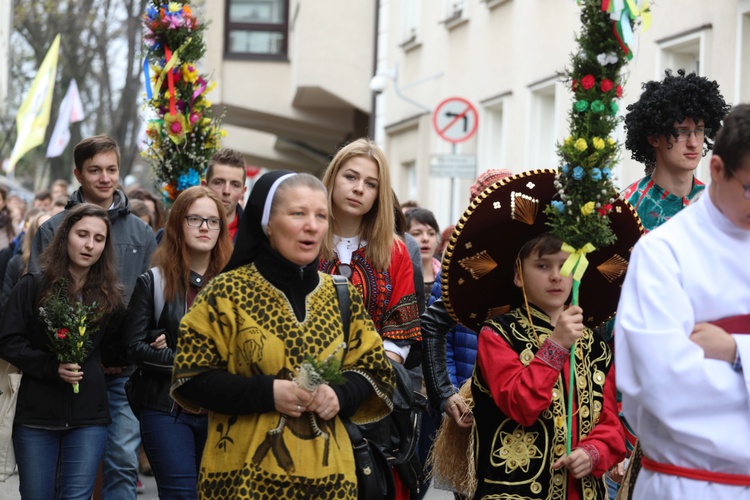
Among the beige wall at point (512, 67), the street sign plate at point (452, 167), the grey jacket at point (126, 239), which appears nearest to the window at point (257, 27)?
the beige wall at point (512, 67)

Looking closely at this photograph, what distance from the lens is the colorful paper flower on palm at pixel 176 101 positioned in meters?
9.78

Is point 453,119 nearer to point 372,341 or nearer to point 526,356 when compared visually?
point 526,356

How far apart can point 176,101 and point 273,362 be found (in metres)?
5.09

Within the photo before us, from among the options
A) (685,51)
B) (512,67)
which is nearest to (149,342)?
(685,51)

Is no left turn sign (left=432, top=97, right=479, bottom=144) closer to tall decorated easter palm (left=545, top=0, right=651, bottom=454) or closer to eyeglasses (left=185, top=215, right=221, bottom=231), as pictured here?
eyeglasses (left=185, top=215, right=221, bottom=231)

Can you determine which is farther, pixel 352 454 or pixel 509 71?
pixel 509 71

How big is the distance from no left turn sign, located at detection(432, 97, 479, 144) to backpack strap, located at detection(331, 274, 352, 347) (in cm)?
1263

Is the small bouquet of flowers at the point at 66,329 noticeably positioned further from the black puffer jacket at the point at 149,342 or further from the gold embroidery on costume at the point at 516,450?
the gold embroidery on costume at the point at 516,450

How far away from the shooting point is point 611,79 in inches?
213

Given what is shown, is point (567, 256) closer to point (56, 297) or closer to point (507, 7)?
point (56, 297)

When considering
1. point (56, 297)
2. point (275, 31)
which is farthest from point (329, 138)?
point (56, 297)

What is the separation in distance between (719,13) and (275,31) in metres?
21.1

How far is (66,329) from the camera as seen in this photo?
291 inches

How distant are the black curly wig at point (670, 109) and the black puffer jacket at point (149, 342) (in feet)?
7.89
